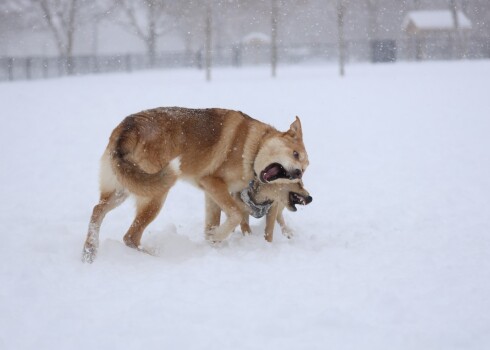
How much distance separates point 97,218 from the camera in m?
4.70

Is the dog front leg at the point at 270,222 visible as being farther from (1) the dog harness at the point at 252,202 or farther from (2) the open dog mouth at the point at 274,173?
(2) the open dog mouth at the point at 274,173

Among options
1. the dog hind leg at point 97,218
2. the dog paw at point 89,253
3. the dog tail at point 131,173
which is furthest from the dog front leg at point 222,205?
the dog paw at point 89,253

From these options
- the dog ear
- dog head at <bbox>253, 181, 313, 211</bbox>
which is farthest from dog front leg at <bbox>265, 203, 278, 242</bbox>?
the dog ear

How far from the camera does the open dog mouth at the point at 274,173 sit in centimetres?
516

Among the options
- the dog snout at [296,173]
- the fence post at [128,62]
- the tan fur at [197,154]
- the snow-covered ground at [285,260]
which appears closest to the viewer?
the snow-covered ground at [285,260]

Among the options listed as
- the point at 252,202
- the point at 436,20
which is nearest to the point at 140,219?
the point at 252,202

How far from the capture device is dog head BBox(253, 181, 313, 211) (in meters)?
5.43

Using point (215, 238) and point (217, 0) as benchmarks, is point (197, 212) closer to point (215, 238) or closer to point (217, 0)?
point (215, 238)

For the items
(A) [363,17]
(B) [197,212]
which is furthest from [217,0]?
(A) [363,17]

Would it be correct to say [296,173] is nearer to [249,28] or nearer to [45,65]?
[45,65]

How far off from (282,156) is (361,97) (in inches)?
489

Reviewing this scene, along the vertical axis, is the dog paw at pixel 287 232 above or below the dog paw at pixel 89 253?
below

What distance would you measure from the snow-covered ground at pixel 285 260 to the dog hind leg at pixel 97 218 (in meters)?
0.09

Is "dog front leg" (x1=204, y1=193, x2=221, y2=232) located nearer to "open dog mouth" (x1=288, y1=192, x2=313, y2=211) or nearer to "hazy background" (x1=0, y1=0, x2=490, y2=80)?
"open dog mouth" (x1=288, y1=192, x2=313, y2=211)
